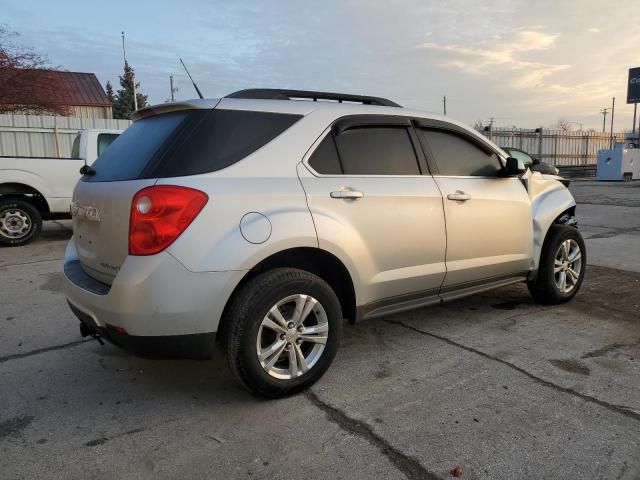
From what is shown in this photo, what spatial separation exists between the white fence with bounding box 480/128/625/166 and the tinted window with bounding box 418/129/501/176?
24234 millimetres

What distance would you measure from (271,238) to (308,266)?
498mm

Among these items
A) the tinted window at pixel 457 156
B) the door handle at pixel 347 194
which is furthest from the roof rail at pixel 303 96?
the door handle at pixel 347 194

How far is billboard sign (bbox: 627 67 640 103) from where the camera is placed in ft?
132

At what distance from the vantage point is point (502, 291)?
5.51m

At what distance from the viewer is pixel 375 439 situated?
2.66m

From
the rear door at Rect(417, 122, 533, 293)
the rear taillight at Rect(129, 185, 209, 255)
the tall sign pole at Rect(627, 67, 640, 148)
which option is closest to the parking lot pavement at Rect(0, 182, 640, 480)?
the rear door at Rect(417, 122, 533, 293)

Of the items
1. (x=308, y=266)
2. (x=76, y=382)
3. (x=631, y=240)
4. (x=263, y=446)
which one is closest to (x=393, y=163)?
(x=308, y=266)

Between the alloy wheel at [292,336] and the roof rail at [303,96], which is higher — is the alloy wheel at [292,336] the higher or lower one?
the lower one

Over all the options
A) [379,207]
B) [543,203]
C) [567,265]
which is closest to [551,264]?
[567,265]

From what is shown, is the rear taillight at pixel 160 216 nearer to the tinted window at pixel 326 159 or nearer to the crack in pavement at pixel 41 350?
the tinted window at pixel 326 159

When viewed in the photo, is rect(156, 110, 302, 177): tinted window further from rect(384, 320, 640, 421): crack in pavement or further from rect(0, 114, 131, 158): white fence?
rect(0, 114, 131, 158): white fence

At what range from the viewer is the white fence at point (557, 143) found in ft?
93.8

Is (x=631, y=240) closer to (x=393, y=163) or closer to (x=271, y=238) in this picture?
(x=393, y=163)

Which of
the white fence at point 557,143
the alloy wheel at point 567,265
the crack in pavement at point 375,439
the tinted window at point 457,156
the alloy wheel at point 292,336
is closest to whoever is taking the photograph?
the crack in pavement at point 375,439
